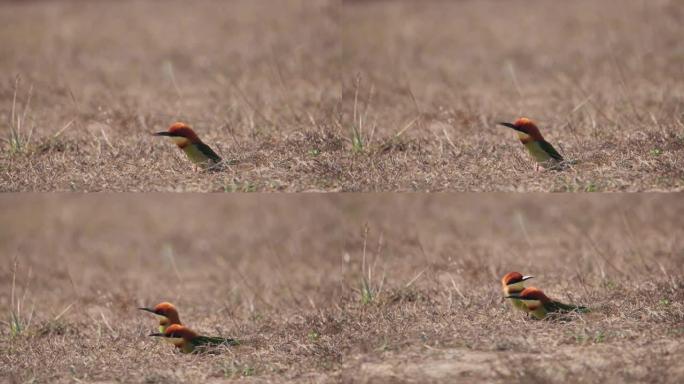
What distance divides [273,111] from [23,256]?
3.06m

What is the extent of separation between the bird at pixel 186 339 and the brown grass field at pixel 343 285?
0.10 m

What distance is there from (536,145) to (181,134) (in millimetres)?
2637

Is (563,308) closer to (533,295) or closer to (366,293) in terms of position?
(533,295)

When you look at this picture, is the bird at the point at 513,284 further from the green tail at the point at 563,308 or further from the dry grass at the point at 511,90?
the dry grass at the point at 511,90

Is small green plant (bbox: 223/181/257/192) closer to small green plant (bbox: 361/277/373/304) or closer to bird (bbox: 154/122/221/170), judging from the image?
bird (bbox: 154/122/221/170)

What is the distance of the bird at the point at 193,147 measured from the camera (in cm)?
831

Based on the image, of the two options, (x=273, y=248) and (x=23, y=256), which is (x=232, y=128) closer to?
(x=273, y=248)

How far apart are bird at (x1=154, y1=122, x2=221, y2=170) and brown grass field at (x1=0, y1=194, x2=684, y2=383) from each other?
1279 mm

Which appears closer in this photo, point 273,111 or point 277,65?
point 273,111

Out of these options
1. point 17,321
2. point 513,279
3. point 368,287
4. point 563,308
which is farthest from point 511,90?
point 17,321

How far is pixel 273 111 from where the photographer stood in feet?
32.2

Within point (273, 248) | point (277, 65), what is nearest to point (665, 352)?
point (273, 248)

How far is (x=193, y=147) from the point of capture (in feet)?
27.6

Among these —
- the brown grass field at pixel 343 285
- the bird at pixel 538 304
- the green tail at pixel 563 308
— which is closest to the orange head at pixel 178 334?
the brown grass field at pixel 343 285
